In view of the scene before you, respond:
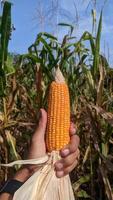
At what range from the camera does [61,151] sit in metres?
1.56

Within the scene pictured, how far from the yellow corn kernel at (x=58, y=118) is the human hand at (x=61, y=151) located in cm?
3

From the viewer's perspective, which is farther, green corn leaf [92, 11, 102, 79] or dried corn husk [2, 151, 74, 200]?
green corn leaf [92, 11, 102, 79]

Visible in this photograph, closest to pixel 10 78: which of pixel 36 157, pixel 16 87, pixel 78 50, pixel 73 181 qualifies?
pixel 16 87

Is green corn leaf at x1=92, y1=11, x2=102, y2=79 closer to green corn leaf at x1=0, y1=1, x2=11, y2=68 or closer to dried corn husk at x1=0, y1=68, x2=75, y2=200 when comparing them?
green corn leaf at x1=0, y1=1, x2=11, y2=68

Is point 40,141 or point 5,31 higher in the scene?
point 5,31

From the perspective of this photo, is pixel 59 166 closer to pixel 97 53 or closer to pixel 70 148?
pixel 70 148

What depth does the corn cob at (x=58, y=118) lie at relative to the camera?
155 cm

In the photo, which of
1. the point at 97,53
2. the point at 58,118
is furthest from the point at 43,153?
the point at 97,53

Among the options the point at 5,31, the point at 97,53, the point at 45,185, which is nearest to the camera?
the point at 45,185

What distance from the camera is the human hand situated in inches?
62.0

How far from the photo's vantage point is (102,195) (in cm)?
319

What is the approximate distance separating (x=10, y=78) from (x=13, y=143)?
0.66 metres

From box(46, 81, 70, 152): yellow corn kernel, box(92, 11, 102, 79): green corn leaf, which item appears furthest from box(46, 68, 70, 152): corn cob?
box(92, 11, 102, 79): green corn leaf

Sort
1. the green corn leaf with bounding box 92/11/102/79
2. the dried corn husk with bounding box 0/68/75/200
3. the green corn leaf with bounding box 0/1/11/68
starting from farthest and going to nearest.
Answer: the green corn leaf with bounding box 92/11/102/79 → the green corn leaf with bounding box 0/1/11/68 → the dried corn husk with bounding box 0/68/75/200
